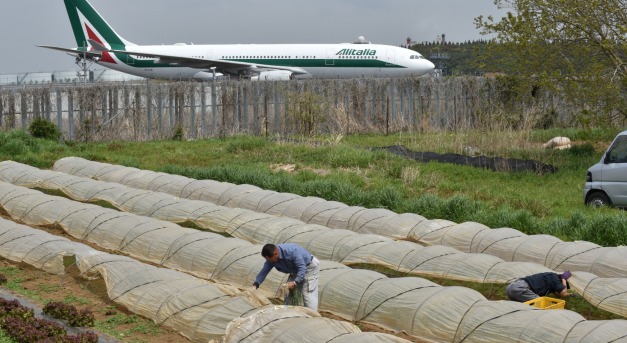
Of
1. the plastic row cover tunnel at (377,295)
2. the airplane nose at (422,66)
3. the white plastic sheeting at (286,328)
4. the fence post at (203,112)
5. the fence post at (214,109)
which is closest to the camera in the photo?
the white plastic sheeting at (286,328)

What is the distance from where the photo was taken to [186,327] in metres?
12.2

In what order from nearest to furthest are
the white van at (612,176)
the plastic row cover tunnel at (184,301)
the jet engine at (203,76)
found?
1. the plastic row cover tunnel at (184,301)
2. the white van at (612,176)
3. the jet engine at (203,76)

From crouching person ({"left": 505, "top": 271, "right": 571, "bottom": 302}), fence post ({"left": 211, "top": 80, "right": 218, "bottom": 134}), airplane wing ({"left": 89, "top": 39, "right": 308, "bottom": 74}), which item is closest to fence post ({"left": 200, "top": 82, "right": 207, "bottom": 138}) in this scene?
fence post ({"left": 211, "top": 80, "right": 218, "bottom": 134})

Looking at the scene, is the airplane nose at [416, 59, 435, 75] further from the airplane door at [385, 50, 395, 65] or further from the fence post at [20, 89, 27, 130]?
the fence post at [20, 89, 27, 130]

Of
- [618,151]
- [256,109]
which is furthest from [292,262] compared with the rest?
[256,109]

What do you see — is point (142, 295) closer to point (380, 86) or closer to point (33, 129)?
point (33, 129)

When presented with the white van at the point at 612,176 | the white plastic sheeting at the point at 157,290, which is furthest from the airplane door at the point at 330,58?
the white plastic sheeting at the point at 157,290

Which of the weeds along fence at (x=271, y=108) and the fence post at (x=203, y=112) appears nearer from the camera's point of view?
the weeds along fence at (x=271, y=108)

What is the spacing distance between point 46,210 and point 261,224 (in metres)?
5.61

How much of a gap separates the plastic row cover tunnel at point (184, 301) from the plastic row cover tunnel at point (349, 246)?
3390mm

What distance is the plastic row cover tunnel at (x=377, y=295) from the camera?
1066 cm

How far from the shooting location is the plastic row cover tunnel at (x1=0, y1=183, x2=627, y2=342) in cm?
1066

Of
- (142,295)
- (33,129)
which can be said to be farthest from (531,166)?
(33,129)

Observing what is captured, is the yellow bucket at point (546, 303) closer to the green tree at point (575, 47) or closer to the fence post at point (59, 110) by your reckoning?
the green tree at point (575, 47)
